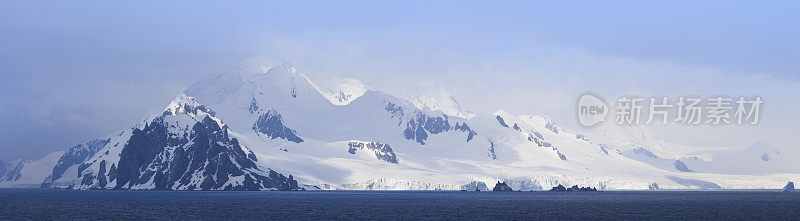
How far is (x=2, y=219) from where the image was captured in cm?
19375

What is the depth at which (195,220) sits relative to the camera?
19925 centimetres

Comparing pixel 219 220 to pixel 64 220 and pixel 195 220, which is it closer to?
pixel 195 220

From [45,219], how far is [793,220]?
153m

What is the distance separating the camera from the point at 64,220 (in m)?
197

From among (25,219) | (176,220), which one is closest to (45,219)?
(25,219)

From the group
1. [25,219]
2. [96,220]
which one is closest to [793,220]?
[96,220]

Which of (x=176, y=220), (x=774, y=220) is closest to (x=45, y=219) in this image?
(x=176, y=220)

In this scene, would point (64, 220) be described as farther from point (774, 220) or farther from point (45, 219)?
point (774, 220)

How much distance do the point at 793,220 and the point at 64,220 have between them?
149 meters

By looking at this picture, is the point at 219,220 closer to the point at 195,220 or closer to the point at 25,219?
the point at 195,220

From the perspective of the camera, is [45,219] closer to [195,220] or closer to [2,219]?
[2,219]

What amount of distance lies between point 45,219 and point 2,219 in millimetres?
8365

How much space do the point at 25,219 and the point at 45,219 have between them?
3866 mm

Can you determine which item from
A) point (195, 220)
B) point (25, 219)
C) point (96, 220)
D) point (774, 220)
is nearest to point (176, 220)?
point (195, 220)
